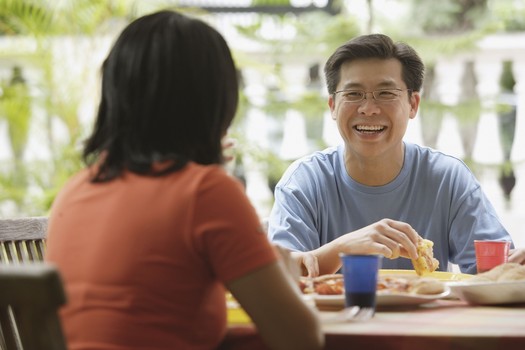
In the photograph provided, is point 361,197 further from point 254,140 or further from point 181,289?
point 254,140

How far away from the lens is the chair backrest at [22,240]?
7.45 ft

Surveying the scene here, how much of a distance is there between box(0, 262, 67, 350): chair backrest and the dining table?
0.39m

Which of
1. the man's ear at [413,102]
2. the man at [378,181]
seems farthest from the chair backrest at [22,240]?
the man's ear at [413,102]

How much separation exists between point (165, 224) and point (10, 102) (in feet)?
14.8

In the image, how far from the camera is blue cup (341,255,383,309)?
5.34ft

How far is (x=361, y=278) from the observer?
5.35 feet

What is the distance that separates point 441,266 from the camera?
103 inches

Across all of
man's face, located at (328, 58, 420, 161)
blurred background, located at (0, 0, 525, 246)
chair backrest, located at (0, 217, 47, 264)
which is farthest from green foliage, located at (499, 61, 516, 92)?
chair backrest, located at (0, 217, 47, 264)

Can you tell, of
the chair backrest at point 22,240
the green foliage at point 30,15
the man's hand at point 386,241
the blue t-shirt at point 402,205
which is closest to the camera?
the man's hand at point 386,241

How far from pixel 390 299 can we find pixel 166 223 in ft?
1.77

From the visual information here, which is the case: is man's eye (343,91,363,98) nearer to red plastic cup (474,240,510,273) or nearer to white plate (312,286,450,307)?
red plastic cup (474,240,510,273)

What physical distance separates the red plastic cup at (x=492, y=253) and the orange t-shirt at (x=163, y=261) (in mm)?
871

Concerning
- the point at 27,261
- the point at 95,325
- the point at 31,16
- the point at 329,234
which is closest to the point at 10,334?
the point at 95,325

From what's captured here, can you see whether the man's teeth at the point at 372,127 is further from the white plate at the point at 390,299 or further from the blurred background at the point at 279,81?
the blurred background at the point at 279,81
